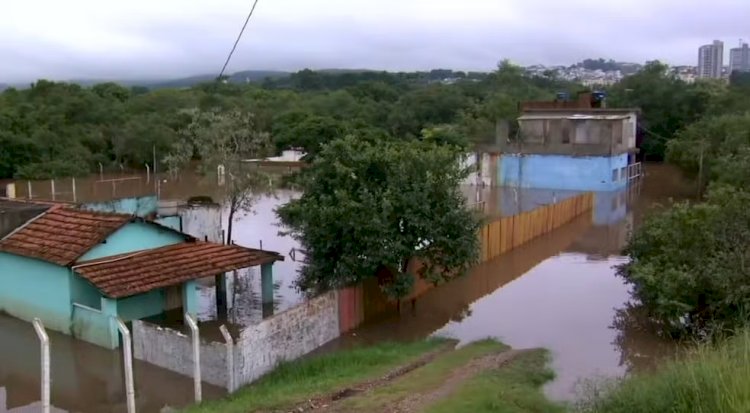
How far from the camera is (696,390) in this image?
18.7 feet

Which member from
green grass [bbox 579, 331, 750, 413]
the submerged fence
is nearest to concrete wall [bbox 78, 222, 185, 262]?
the submerged fence

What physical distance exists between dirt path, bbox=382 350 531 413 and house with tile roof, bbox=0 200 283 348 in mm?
6052

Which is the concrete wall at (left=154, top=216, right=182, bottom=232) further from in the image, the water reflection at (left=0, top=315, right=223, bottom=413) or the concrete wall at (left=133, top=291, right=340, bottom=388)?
the concrete wall at (left=133, top=291, right=340, bottom=388)

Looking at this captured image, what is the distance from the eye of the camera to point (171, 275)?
15781 millimetres

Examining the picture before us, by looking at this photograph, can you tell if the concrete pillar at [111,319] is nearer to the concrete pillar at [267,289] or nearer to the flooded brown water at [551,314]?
the concrete pillar at [267,289]

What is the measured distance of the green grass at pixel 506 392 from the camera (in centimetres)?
1066

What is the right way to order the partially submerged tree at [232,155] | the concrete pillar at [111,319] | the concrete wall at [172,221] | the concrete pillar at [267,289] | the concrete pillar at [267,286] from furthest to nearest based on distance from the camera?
the partially submerged tree at [232,155]
the concrete wall at [172,221]
the concrete pillar at [267,286]
the concrete pillar at [267,289]
the concrete pillar at [111,319]

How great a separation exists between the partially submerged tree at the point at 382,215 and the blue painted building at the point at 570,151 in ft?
87.6

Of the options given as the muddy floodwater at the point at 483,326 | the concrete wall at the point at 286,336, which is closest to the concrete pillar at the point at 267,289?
the muddy floodwater at the point at 483,326

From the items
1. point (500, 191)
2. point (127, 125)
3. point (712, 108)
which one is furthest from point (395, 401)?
point (712, 108)

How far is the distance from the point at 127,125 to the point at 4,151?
836 centimetres

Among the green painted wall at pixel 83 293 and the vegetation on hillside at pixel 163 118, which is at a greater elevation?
the vegetation on hillside at pixel 163 118

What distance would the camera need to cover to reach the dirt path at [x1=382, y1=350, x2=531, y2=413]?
34.9 feet

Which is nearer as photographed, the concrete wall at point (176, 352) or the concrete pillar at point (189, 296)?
the concrete wall at point (176, 352)
